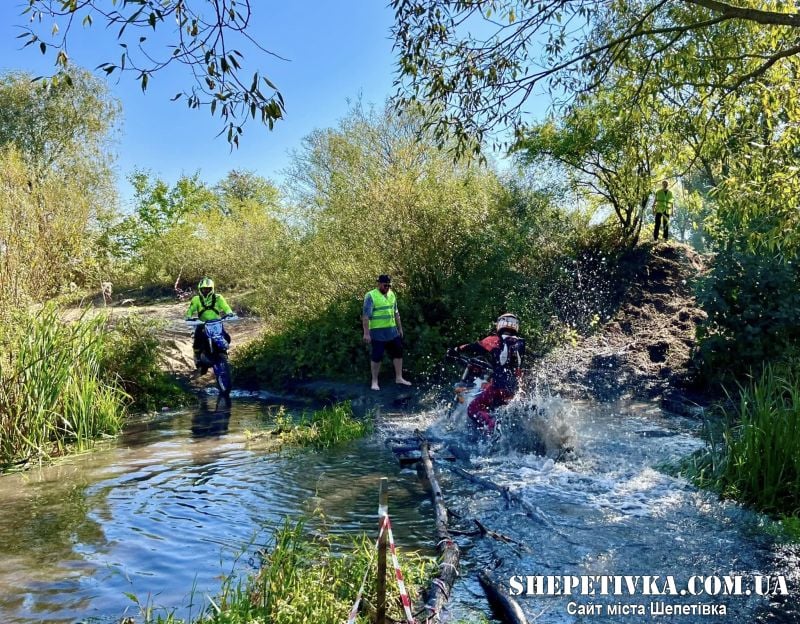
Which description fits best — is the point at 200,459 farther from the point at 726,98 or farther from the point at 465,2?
the point at 726,98

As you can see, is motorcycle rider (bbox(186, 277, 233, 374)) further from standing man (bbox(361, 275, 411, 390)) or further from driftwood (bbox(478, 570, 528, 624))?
driftwood (bbox(478, 570, 528, 624))

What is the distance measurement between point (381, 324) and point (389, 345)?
81 cm

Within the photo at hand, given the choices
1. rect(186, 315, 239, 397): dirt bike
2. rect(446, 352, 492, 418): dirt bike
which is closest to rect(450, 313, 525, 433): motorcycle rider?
rect(446, 352, 492, 418): dirt bike

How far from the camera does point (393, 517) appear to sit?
6762 millimetres

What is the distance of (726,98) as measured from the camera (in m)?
8.07

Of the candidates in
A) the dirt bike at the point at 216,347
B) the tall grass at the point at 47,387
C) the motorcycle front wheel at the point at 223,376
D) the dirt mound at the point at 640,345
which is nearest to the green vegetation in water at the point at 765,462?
the dirt mound at the point at 640,345

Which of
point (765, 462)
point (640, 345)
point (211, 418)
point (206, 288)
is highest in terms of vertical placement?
point (206, 288)

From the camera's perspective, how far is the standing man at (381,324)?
1325cm

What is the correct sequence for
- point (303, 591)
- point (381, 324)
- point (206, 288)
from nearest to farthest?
point (303, 591), point (206, 288), point (381, 324)

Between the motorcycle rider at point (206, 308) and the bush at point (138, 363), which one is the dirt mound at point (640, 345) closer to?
the motorcycle rider at point (206, 308)

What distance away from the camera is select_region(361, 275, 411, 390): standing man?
13.2 m

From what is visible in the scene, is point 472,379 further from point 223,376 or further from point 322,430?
point 223,376

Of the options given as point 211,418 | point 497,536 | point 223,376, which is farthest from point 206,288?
point 497,536

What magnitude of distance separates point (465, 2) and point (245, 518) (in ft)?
18.9
